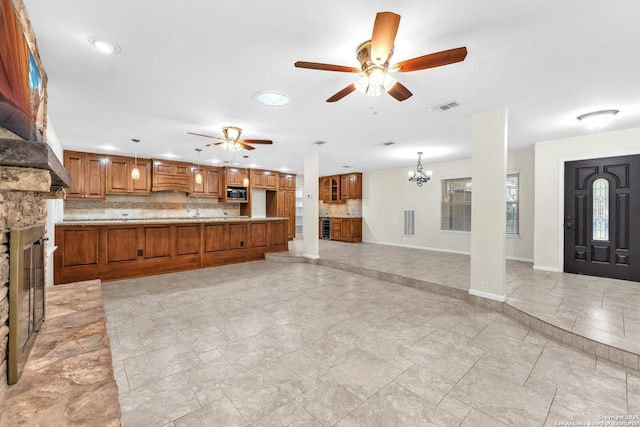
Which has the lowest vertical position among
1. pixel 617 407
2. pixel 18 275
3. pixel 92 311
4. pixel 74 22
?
pixel 617 407

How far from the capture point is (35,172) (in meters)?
1.32

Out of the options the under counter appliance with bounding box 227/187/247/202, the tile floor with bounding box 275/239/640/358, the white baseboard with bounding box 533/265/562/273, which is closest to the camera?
the tile floor with bounding box 275/239/640/358

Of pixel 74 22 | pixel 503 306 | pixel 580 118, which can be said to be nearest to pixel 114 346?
pixel 74 22

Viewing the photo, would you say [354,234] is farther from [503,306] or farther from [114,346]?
[114,346]

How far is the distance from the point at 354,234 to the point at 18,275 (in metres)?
8.47

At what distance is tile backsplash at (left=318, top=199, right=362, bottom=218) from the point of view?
32.3 ft

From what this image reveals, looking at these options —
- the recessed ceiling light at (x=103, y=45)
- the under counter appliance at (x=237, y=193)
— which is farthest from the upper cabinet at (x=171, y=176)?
the recessed ceiling light at (x=103, y=45)

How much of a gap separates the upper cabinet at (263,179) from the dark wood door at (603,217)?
7282 mm

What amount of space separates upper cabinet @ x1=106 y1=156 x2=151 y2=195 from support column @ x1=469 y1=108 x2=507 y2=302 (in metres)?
7.20

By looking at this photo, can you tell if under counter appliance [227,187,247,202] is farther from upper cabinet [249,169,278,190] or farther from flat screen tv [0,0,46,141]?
flat screen tv [0,0,46,141]

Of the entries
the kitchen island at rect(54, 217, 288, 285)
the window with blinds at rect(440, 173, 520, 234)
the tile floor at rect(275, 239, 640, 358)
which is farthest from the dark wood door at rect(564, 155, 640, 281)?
the kitchen island at rect(54, 217, 288, 285)

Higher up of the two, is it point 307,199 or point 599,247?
point 307,199

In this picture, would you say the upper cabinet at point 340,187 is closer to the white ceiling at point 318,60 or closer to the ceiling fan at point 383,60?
the white ceiling at point 318,60

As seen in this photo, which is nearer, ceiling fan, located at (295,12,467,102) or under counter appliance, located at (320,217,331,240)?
ceiling fan, located at (295,12,467,102)
